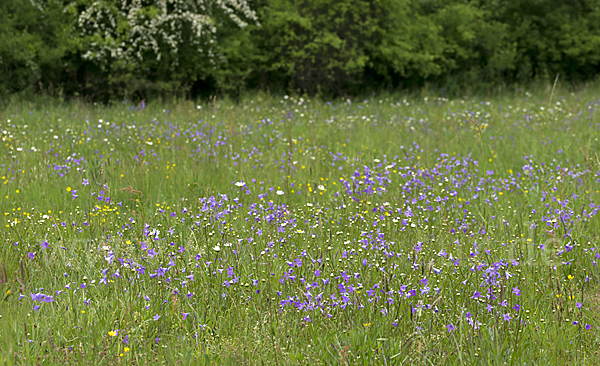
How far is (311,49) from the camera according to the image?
1339 cm

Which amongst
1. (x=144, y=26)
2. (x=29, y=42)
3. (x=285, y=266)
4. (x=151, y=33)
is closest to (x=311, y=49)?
(x=151, y=33)

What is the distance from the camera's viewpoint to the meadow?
7.89ft

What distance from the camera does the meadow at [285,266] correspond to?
2.41 meters

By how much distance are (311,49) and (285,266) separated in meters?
11.0

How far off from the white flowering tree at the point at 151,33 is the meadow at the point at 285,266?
6.68 m

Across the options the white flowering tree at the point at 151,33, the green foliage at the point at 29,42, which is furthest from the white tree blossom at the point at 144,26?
the green foliage at the point at 29,42

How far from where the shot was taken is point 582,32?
17500 mm

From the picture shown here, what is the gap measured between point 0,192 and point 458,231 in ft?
12.5

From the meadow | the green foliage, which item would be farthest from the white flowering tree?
the meadow

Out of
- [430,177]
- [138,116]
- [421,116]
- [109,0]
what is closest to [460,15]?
[421,116]

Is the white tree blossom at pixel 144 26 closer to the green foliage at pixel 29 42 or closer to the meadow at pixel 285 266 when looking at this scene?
the green foliage at pixel 29 42

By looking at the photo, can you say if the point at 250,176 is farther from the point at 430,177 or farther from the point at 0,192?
the point at 0,192

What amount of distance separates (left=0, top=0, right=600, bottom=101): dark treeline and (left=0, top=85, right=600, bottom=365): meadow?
7.16 metres

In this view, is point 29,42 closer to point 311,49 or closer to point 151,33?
point 151,33
